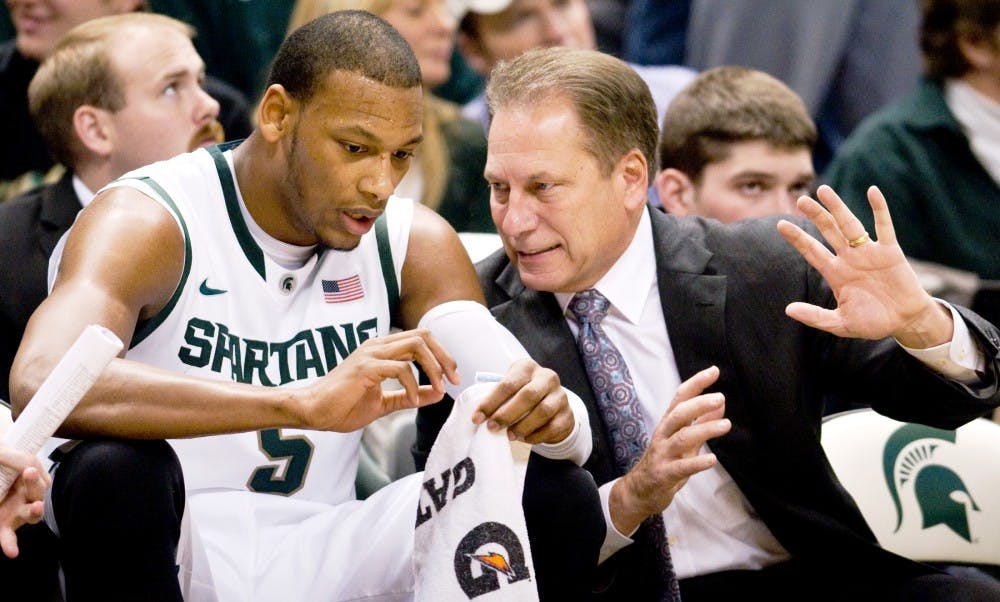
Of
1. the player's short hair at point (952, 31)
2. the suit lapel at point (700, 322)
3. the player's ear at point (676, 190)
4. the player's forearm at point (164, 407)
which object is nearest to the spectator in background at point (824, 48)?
the player's short hair at point (952, 31)

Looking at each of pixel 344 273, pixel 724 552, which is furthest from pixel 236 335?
pixel 724 552

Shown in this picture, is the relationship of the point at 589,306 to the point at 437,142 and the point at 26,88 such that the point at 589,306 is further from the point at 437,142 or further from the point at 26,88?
the point at 26,88

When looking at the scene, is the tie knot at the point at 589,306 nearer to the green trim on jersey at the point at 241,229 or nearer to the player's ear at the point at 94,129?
the green trim on jersey at the point at 241,229

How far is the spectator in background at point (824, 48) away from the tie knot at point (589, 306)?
2603 millimetres

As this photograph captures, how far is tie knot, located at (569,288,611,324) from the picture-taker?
10.7 feet

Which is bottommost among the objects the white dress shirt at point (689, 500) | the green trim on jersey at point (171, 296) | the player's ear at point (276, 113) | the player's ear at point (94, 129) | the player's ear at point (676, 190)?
the white dress shirt at point (689, 500)

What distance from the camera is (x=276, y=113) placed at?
2936 mm

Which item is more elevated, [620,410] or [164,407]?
[164,407]

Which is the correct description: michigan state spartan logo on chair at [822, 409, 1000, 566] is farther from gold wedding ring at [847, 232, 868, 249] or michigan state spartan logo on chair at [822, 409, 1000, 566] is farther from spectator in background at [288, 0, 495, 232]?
spectator in background at [288, 0, 495, 232]

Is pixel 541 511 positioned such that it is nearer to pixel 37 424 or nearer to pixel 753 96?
pixel 37 424

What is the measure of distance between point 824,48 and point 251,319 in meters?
3.42

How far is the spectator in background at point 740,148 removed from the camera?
13.7 ft

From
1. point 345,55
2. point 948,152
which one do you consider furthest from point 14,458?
point 948,152

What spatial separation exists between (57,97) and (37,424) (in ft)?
6.34
